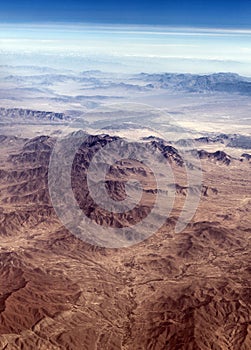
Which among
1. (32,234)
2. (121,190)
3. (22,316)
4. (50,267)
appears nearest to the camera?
(22,316)

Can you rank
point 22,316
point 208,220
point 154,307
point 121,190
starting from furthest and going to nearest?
point 121,190 → point 208,220 → point 154,307 → point 22,316

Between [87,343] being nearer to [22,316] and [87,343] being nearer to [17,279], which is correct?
[22,316]

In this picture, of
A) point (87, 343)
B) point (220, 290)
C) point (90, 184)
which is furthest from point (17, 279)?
point (90, 184)

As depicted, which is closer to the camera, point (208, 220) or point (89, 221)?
point (89, 221)

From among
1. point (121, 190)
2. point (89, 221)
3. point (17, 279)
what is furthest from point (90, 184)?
point (17, 279)

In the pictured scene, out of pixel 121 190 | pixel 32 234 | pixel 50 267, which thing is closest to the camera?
pixel 50 267

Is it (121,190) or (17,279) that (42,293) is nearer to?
(17,279)

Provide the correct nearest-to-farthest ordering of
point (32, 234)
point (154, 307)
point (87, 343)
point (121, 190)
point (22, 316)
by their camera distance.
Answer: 1. point (87, 343)
2. point (22, 316)
3. point (154, 307)
4. point (32, 234)
5. point (121, 190)
